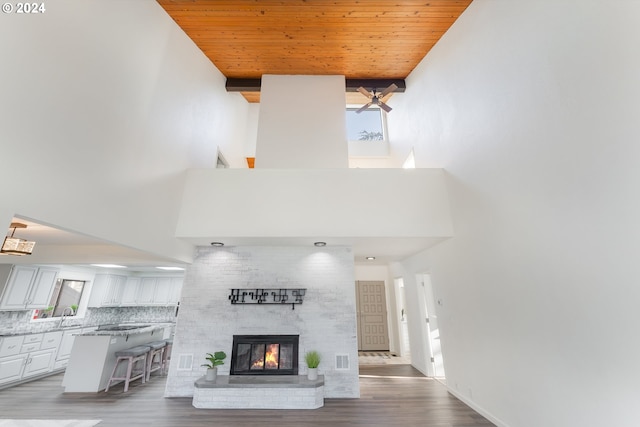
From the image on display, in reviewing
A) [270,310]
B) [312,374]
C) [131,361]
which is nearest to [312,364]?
[312,374]

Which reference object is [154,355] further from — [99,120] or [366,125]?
[366,125]

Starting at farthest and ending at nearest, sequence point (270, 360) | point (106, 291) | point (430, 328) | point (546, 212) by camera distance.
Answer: point (106, 291)
point (430, 328)
point (270, 360)
point (546, 212)

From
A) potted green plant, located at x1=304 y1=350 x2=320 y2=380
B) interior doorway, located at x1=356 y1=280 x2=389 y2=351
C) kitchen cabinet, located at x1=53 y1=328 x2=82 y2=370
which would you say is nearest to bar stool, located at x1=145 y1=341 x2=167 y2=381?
kitchen cabinet, located at x1=53 y1=328 x2=82 y2=370

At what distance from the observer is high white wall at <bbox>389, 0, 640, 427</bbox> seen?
6.37 feet

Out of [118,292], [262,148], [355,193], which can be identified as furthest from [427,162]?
[118,292]

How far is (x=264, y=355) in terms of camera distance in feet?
14.2

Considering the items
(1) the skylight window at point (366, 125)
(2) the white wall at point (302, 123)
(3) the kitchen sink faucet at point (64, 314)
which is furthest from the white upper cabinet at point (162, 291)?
(1) the skylight window at point (366, 125)

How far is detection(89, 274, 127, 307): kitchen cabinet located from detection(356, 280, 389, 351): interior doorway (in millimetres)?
6807

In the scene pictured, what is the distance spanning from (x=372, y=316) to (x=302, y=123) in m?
5.82

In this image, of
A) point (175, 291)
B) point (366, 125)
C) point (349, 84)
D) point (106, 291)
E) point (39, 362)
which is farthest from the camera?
point (366, 125)

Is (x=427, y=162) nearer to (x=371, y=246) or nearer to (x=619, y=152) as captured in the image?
(x=371, y=246)

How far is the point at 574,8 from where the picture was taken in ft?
7.50

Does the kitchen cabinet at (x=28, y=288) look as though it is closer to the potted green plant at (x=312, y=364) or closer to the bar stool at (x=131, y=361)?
the bar stool at (x=131, y=361)

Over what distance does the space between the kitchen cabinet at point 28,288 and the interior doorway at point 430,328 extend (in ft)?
26.5
